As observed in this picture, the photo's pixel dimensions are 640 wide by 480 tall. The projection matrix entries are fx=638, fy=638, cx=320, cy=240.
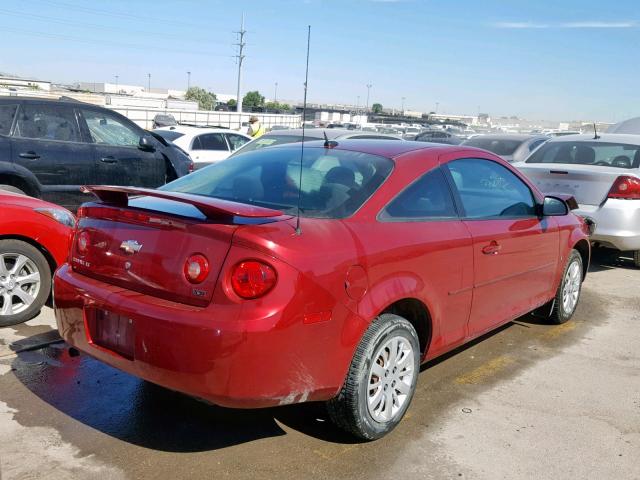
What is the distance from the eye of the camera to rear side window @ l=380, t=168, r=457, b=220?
11.6 ft

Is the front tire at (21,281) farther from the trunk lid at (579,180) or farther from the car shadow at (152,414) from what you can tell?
the trunk lid at (579,180)

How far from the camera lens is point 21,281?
4.94 metres

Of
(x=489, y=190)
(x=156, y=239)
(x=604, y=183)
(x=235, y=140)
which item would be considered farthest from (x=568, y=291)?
(x=235, y=140)

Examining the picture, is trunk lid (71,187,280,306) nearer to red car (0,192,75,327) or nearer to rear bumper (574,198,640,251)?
red car (0,192,75,327)

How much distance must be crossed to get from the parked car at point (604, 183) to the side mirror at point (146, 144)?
4.82m

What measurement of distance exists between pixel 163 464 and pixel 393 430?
1252 mm

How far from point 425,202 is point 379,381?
3.61ft

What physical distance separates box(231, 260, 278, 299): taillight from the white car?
10.1 meters

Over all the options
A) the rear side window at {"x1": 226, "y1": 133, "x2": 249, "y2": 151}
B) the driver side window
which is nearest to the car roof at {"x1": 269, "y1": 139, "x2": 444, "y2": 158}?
the driver side window

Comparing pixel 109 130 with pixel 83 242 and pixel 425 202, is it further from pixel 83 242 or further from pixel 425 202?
pixel 425 202

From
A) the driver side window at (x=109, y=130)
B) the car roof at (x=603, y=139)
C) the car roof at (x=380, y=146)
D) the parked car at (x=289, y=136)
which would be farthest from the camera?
the parked car at (x=289, y=136)

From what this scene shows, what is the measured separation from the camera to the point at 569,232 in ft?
17.7

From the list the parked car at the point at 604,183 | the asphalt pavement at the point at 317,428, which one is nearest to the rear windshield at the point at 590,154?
the parked car at the point at 604,183

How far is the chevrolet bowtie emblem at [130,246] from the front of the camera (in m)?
3.08
